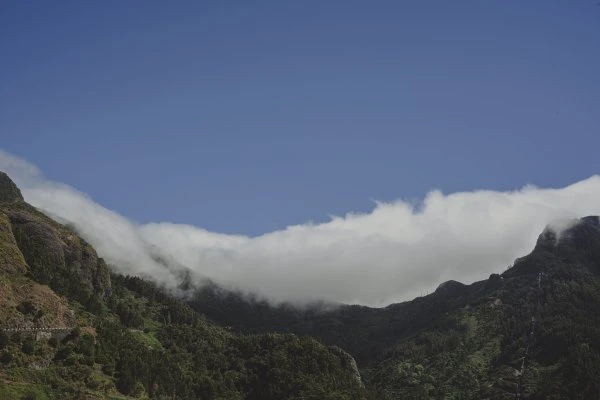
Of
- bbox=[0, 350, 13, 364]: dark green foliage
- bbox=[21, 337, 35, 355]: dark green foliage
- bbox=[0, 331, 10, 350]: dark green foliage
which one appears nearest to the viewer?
bbox=[0, 350, 13, 364]: dark green foliage

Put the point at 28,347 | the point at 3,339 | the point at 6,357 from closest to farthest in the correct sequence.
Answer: the point at 6,357, the point at 3,339, the point at 28,347

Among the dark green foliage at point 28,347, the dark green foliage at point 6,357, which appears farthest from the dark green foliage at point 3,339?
the dark green foliage at point 28,347

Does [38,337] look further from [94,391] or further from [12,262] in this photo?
[12,262]

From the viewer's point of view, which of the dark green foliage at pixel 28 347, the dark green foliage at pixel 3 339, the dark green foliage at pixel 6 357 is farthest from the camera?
the dark green foliage at pixel 28 347

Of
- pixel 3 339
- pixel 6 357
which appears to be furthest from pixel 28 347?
pixel 6 357

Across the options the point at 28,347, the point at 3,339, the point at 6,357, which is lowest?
the point at 6,357

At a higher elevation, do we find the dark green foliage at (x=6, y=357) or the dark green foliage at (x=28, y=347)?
the dark green foliage at (x=28, y=347)

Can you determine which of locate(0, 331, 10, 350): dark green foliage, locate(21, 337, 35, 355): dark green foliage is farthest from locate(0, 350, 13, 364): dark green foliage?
locate(21, 337, 35, 355): dark green foliage

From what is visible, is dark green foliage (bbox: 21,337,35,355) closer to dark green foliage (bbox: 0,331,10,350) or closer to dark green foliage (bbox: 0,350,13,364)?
dark green foliage (bbox: 0,331,10,350)

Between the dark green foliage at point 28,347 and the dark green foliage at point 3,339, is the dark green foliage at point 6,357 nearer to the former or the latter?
the dark green foliage at point 3,339

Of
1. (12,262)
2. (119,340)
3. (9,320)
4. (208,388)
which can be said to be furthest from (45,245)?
(208,388)

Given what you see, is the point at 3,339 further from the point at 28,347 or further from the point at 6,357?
the point at 28,347

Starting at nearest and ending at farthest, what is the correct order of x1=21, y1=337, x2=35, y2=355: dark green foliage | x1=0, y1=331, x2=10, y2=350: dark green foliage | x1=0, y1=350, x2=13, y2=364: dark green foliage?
x1=0, y1=350, x2=13, y2=364: dark green foliage < x1=0, y1=331, x2=10, y2=350: dark green foliage < x1=21, y1=337, x2=35, y2=355: dark green foliage

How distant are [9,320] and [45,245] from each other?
65385mm
